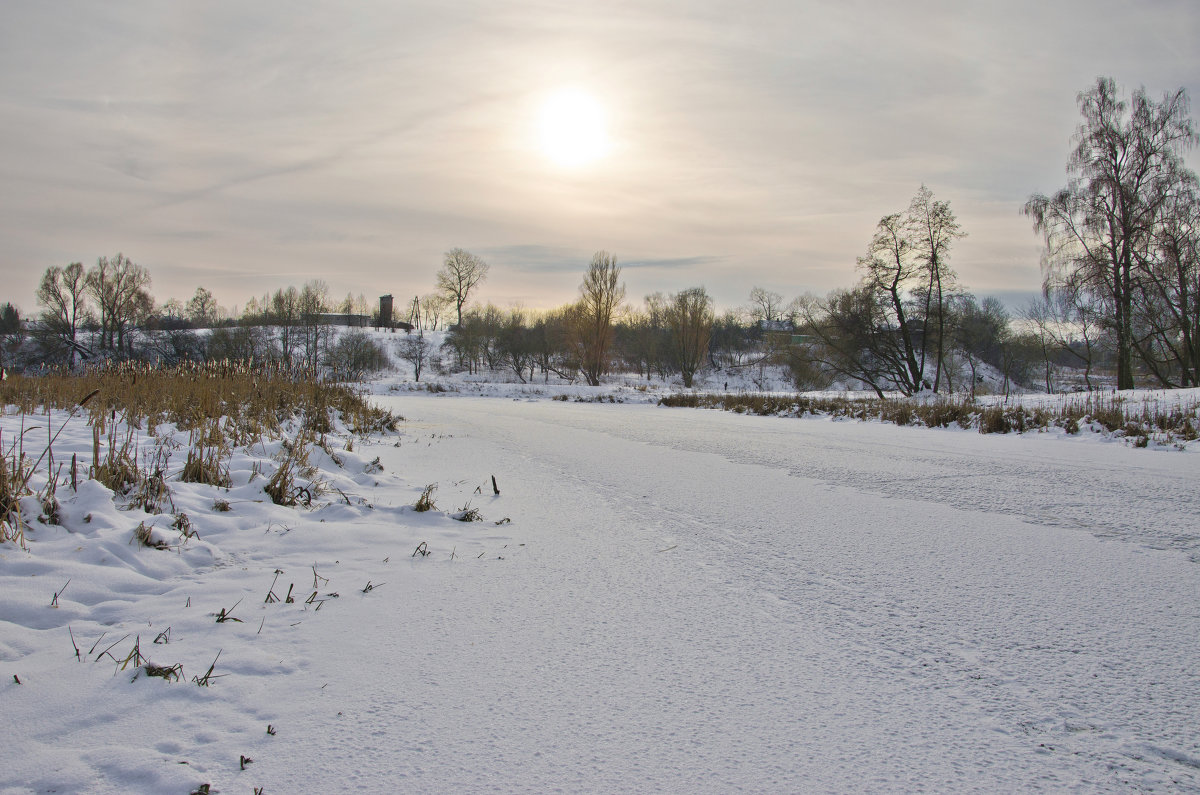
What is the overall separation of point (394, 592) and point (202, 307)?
338 ft

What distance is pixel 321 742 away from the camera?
148 cm

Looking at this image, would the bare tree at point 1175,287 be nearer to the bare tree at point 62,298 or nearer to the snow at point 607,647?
the snow at point 607,647

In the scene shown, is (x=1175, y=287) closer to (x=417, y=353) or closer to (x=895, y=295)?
(x=895, y=295)

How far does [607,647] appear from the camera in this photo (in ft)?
6.67

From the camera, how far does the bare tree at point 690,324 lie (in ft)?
161

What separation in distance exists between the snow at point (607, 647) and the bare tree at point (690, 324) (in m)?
45.6

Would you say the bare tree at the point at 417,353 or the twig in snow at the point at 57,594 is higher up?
the bare tree at the point at 417,353

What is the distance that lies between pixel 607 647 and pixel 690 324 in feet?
159

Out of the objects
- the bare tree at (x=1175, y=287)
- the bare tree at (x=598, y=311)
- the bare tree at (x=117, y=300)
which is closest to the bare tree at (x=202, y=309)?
the bare tree at (x=117, y=300)

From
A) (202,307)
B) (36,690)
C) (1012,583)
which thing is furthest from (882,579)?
(202,307)

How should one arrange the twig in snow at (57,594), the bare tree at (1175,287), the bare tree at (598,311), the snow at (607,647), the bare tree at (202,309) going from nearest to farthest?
the snow at (607,647)
the twig in snow at (57,594)
the bare tree at (1175,287)
the bare tree at (598,311)
the bare tree at (202,309)

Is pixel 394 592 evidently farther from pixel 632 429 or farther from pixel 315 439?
pixel 632 429

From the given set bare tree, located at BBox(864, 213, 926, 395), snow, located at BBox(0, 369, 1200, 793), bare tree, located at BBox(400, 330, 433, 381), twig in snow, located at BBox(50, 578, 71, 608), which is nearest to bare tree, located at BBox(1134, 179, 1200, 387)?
bare tree, located at BBox(864, 213, 926, 395)

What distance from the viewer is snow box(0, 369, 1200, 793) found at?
1.40 meters
